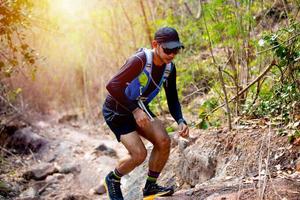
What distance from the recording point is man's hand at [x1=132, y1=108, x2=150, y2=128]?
12.8ft

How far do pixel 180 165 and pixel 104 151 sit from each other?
3395mm

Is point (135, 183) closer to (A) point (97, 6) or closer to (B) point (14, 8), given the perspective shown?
(B) point (14, 8)

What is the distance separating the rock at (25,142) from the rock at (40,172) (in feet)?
6.27


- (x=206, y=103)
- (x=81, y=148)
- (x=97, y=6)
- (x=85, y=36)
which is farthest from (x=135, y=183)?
(x=85, y=36)

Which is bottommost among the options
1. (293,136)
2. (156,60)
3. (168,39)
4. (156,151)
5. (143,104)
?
(293,136)

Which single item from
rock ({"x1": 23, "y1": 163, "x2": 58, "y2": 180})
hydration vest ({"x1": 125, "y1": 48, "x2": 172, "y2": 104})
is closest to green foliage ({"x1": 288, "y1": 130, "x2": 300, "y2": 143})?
hydration vest ({"x1": 125, "y1": 48, "x2": 172, "y2": 104})

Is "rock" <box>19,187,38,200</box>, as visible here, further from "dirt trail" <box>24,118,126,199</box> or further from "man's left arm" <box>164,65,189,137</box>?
"man's left arm" <box>164,65,189,137</box>

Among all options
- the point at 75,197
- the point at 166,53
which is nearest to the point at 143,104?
the point at 166,53

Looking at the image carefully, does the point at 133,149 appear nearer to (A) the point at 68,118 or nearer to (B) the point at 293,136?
(B) the point at 293,136

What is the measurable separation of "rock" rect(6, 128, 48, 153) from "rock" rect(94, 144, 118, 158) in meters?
2.29

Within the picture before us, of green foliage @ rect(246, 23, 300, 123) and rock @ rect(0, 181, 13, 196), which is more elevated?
green foliage @ rect(246, 23, 300, 123)

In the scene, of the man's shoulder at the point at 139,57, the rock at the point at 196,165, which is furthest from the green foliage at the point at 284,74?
the man's shoulder at the point at 139,57

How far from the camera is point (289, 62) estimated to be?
439cm

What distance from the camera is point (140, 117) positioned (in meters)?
3.89
